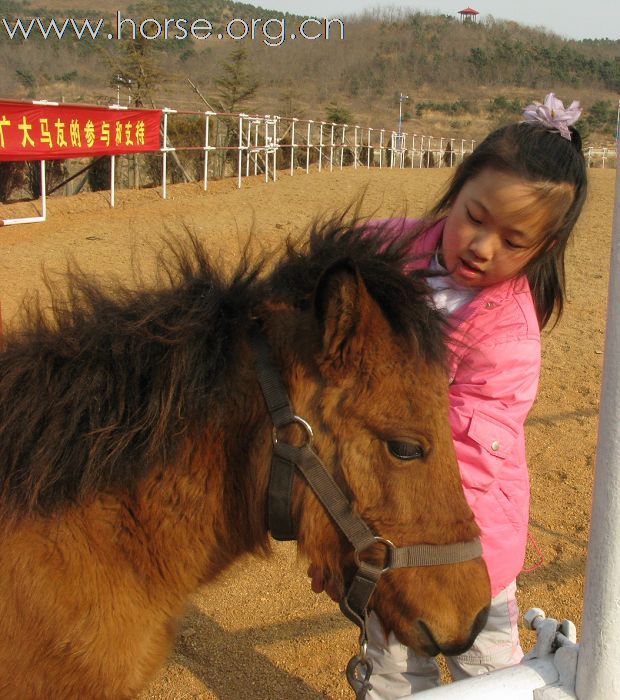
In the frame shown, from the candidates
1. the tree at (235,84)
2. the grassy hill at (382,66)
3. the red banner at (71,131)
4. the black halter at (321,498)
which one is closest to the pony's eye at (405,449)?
the black halter at (321,498)

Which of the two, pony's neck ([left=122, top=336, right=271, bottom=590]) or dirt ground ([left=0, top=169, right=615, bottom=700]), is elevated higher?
pony's neck ([left=122, top=336, right=271, bottom=590])

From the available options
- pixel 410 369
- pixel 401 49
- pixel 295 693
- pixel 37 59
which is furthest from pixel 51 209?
pixel 401 49

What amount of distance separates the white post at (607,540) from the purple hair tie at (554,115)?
52.3 inches

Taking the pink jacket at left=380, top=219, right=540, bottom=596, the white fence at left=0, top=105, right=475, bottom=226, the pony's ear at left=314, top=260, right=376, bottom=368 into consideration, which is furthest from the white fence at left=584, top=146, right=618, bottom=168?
the pony's ear at left=314, top=260, right=376, bottom=368

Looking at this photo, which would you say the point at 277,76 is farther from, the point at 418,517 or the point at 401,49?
the point at 418,517

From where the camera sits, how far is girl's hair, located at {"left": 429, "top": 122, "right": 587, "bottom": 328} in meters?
2.21

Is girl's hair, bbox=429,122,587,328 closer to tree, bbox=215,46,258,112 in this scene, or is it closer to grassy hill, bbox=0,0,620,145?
tree, bbox=215,46,258,112

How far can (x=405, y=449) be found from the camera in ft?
5.40

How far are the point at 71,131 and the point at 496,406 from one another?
11351 mm

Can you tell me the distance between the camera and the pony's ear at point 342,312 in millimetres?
1579

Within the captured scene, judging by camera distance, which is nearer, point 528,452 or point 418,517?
point 418,517

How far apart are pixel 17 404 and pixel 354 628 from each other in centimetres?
241

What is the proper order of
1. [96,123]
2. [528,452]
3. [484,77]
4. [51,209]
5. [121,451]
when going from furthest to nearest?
[484,77] → [51,209] → [96,123] → [528,452] → [121,451]

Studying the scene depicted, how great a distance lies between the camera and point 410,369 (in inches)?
66.8
